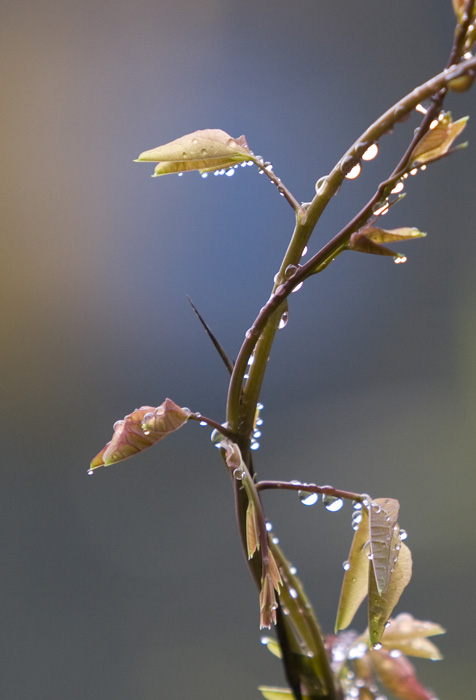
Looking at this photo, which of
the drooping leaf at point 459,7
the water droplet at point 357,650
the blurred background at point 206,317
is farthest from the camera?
the blurred background at point 206,317

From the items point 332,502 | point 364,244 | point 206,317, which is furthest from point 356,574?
point 206,317

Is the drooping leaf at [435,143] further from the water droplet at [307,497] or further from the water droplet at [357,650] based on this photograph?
the water droplet at [357,650]

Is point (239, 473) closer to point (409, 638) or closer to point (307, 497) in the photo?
point (307, 497)

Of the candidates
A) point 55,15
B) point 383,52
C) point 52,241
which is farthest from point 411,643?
point 55,15

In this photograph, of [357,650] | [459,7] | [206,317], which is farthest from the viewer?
[206,317]

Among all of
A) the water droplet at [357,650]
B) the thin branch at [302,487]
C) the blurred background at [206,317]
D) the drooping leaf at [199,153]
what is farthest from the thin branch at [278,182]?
the blurred background at [206,317]

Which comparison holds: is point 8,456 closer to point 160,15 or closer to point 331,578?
point 331,578

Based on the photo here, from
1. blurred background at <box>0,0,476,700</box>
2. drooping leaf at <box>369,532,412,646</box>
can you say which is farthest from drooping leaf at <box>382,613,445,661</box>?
blurred background at <box>0,0,476,700</box>
